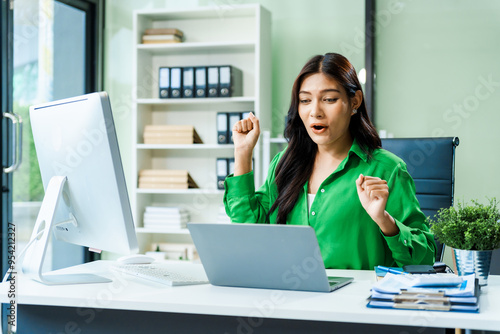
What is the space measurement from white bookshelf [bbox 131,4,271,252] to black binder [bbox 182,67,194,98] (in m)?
0.06

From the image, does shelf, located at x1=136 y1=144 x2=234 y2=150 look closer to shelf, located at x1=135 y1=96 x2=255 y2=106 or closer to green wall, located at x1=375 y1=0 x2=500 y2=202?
shelf, located at x1=135 y1=96 x2=255 y2=106

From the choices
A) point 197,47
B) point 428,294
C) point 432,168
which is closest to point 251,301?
point 428,294

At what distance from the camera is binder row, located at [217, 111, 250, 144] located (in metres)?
3.94

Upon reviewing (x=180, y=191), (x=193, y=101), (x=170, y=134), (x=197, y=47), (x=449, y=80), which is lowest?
(x=180, y=191)

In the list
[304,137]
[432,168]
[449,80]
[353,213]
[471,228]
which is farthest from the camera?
[449,80]

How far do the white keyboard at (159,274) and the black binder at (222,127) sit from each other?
2162 mm

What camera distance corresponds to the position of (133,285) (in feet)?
5.08

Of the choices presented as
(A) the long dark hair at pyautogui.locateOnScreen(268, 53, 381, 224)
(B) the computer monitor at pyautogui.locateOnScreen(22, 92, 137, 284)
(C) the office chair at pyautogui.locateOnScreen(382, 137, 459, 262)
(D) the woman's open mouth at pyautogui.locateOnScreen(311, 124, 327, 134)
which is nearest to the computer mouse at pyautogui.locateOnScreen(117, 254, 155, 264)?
(B) the computer monitor at pyautogui.locateOnScreen(22, 92, 137, 284)

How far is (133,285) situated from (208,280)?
191mm

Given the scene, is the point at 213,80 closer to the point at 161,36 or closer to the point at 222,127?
the point at 222,127

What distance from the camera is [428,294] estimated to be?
124cm

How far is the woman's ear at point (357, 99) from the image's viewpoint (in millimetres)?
1955

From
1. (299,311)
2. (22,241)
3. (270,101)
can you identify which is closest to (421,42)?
(270,101)

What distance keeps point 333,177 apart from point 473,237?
53cm
